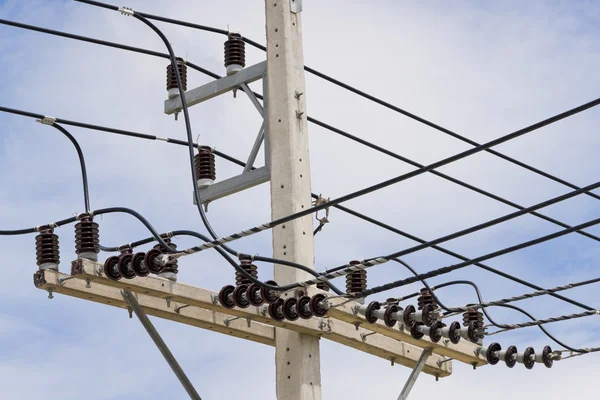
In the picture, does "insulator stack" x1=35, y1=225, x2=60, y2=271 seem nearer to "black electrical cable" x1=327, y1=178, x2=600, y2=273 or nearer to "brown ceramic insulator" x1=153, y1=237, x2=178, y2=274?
"brown ceramic insulator" x1=153, y1=237, x2=178, y2=274

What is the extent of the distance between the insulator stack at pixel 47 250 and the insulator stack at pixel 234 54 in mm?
2579

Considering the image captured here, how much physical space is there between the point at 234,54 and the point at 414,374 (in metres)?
3.41

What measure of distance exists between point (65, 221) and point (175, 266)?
0.99 m

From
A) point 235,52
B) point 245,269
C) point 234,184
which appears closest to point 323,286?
point 245,269

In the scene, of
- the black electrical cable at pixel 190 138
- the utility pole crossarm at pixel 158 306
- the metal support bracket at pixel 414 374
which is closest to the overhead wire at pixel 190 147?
the black electrical cable at pixel 190 138

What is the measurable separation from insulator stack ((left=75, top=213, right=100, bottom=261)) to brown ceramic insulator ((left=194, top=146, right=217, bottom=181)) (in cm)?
175

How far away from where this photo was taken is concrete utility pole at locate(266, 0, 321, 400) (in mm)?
11883

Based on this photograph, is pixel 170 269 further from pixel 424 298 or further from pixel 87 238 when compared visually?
pixel 424 298

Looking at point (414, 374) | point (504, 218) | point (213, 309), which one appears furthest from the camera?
point (414, 374)

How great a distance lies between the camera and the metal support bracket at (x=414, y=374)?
12.8 m

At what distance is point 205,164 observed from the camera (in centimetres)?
1303

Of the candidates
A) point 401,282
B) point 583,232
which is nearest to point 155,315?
point 401,282

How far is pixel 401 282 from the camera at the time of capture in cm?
1103

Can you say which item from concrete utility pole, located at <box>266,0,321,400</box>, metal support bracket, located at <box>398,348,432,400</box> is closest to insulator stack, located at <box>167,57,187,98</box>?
concrete utility pole, located at <box>266,0,321,400</box>
